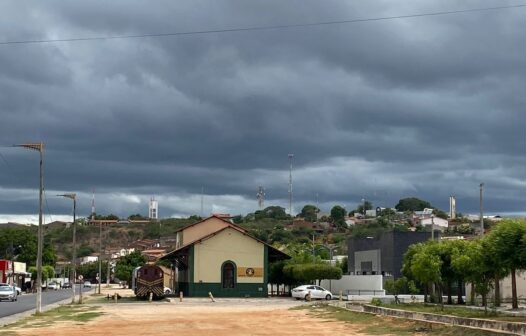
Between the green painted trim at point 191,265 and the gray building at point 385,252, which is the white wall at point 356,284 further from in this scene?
the green painted trim at point 191,265

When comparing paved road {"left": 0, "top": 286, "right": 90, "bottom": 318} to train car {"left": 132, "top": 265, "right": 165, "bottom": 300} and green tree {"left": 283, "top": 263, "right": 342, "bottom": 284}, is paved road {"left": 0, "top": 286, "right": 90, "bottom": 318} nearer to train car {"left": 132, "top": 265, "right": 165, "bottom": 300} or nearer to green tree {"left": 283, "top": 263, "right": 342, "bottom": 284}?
train car {"left": 132, "top": 265, "right": 165, "bottom": 300}

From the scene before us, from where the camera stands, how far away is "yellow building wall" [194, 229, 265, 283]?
7488 centimetres

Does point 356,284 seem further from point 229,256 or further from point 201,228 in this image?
point 201,228

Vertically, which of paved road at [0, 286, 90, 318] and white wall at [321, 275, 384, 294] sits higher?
white wall at [321, 275, 384, 294]

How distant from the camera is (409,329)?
31.4 m

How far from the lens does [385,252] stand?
291 ft

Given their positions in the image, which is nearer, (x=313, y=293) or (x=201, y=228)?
(x=313, y=293)

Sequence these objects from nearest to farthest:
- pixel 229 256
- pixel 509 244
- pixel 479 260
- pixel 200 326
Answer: pixel 509 244, pixel 479 260, pixel 200 326, pixel 229 256

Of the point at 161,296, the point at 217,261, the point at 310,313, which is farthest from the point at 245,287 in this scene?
the point at 310,313

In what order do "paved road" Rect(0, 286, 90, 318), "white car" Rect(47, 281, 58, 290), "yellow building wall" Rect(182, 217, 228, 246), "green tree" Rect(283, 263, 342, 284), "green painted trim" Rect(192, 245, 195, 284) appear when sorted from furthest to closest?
"white car" Rect(47, 281, 58, 290) < "yellow building wall" Rect(182, 217, 228, 246) < "green painted trim" Rect(192, 245, 195, 284) < "green tree" Rect(283, 263, 342, 284) < "paved road" Rect(0, 286, 90, 318)

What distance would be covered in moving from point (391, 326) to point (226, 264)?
141ft

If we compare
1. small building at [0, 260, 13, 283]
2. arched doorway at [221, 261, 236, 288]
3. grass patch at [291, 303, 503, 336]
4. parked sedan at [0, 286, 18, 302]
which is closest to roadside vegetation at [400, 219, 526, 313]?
grass patch at [291, 303, 503, 336]

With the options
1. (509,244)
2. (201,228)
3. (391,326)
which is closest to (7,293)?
(201,228)

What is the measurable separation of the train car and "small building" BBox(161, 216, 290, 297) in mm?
4318
